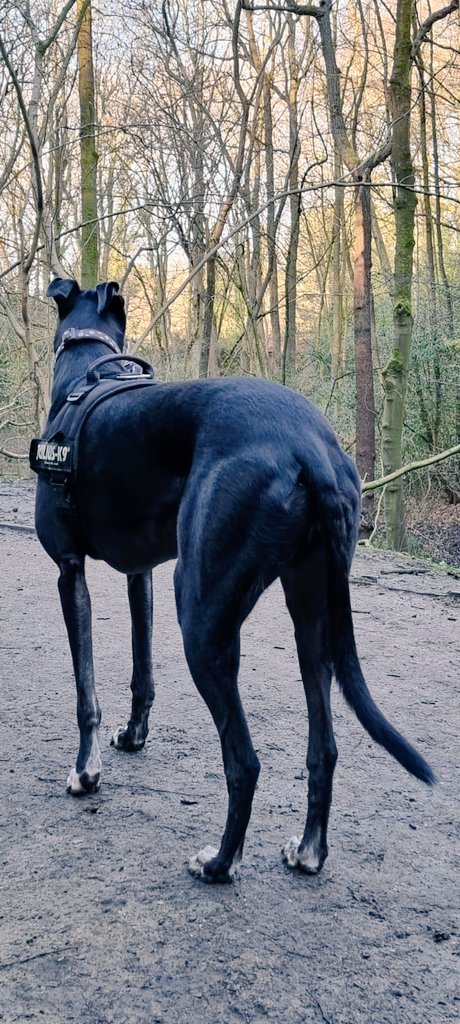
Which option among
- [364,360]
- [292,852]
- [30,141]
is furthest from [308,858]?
[364,360]

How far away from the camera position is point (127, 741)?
130 inches

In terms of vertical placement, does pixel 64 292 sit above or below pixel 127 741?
above

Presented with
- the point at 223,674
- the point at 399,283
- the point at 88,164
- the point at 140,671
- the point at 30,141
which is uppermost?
the point at 88,164

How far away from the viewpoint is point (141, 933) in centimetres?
212

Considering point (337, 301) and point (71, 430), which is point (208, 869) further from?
point (337, 301)

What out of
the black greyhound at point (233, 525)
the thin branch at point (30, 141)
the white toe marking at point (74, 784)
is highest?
the thin branch at point (30, 141)

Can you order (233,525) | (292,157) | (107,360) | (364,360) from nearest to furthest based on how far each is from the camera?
(233,525) < (107,360) < (364,360) < (292,157)

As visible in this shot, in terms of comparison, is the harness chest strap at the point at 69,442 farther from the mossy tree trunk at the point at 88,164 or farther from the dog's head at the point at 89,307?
the mossy tree trunk at the point at 88,164

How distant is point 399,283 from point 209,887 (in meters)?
8.52

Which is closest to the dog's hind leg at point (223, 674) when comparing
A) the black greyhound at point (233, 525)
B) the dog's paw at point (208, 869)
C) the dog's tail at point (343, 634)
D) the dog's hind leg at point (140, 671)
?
the black greyhound at point (233, 525)

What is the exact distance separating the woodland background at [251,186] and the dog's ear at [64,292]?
3.59 metres

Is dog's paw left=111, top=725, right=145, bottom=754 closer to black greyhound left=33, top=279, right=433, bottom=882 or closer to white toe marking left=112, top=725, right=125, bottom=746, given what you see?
white toe marking left=112, top=725, right=125, bottom=746

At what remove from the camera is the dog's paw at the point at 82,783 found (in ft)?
9.50

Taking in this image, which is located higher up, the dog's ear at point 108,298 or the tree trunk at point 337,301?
the tree trunk at point 337,301
